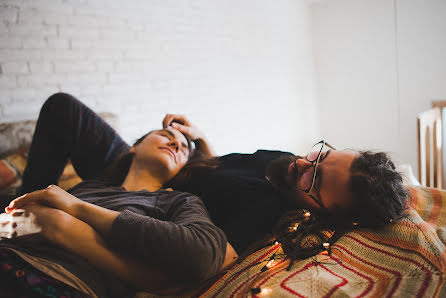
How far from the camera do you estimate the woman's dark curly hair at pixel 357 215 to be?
44.3 inches

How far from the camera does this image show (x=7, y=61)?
2186 mm

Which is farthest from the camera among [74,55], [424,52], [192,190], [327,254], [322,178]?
[424,52]

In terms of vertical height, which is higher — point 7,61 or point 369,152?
point 7,61

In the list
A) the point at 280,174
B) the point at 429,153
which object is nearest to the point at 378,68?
the point at 429,153

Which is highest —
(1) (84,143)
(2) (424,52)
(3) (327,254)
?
(2) (424,52)

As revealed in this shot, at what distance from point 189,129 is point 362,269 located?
1.13 m

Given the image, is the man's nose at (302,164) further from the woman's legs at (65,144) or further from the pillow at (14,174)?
the pillow at (14,174)

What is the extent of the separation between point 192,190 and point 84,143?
27.1 inches

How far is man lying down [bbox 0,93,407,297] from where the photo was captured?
97cm

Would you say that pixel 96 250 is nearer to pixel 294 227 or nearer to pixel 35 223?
pixel 35 223

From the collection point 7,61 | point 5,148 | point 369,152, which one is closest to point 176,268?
point 369,152

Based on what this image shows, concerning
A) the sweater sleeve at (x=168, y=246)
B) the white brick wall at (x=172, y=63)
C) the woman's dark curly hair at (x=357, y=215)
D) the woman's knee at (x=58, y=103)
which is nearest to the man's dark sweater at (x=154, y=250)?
the sweater sleeve at (x=168, y=246)

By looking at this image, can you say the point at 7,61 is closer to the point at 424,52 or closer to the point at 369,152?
the point at 369,152

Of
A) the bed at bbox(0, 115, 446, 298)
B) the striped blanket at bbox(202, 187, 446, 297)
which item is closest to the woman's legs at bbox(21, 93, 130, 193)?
the bed at bbox(0, 115, 446, 298)
